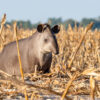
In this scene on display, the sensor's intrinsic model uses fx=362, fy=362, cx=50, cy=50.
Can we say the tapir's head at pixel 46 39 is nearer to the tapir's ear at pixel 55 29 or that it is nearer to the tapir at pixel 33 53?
the tapir at pixel 33 53

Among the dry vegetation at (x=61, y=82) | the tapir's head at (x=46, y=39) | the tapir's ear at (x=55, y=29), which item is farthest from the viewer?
the tapir's ear at (x=55, y=29)

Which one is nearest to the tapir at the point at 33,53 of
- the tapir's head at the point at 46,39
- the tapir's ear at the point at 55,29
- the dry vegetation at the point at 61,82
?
the tapir's head at the point at 46,39

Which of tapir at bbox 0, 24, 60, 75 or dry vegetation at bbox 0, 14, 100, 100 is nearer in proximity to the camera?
dry vegetation at bbox 0, 14, 100, 100

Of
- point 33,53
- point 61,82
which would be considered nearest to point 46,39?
point 33,53

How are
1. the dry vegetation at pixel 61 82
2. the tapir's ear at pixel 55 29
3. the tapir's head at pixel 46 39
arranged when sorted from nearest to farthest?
the dry vegetation at pixel 61 82 < the tapir's head at pixel 46 39 < the tapir's ear at pixel 55 29

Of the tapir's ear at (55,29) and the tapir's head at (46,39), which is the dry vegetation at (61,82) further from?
the tapir's head at (46,39)

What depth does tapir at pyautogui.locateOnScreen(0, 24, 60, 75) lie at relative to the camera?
28.2 feet

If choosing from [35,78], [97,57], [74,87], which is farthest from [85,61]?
[74,87]

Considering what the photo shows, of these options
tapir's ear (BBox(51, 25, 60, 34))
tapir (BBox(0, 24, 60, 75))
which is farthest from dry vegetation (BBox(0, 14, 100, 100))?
tapir (BBox(0, 24, 60, 75))

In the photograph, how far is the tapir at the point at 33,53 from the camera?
8.60 m

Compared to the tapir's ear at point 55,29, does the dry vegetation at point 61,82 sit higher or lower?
lower

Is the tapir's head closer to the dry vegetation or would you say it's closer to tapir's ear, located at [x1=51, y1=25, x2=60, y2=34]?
tapir's ear, located at [x1=51, y1=25, x2=60, y2=34]

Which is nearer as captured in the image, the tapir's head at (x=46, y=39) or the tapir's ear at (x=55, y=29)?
the tapir's head at (x=46, y=39)

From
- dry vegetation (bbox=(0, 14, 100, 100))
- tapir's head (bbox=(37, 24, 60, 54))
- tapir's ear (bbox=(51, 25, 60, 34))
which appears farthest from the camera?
tapir's ear (bbox=(51, 25, 60, 34))
